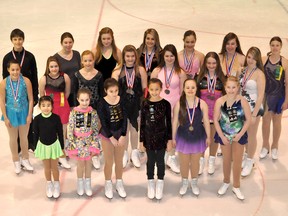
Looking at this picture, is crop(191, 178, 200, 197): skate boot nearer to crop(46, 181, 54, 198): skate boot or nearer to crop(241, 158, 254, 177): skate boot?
crop(241, 158, 254, 177): skate boot

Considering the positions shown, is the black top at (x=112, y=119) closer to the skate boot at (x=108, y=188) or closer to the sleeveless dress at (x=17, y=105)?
the skate boot at (x=108, y=188)

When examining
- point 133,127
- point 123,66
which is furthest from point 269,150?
point 123,66

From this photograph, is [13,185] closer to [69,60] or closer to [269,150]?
[69,60]

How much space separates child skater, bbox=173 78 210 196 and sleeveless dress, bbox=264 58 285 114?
1261mm

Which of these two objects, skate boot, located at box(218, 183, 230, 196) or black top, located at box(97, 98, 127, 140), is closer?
black top, located at box(97, 98, 127, 140)

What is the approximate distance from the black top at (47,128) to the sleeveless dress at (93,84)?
0.68 m

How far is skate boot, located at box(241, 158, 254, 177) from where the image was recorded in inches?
232

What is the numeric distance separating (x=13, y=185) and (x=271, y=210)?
3192 mm

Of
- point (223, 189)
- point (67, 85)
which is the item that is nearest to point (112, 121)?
point (67, 85)

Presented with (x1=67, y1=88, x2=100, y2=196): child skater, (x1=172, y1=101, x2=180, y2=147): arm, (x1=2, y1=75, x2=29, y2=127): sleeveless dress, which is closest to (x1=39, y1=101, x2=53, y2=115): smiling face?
(x1=67, y1=88, x2=100, y2=196): child skater

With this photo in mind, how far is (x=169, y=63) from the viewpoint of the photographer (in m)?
5.61

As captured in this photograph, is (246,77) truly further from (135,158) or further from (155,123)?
(135,158)

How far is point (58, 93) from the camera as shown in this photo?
18.5 feet

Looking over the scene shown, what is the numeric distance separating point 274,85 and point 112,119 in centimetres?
223
